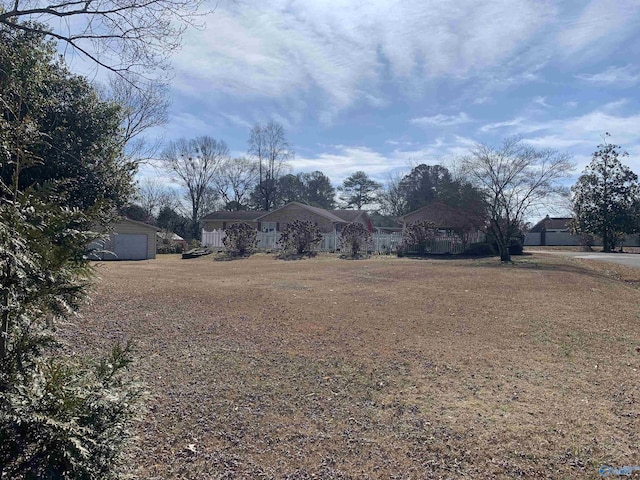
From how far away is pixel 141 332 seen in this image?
602cm

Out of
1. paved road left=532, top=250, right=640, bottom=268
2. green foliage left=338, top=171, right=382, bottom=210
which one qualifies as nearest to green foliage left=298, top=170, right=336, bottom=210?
green foliage left=338, top=171, right=382, bottom=210

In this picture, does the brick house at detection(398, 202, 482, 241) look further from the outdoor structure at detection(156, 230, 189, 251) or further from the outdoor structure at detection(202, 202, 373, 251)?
the outdoor structure at detection(156, 230, 189, 251)

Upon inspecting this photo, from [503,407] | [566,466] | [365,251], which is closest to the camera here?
[566,466]

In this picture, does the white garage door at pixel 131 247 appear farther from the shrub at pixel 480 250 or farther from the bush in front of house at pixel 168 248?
the shrub at pixel 480 250

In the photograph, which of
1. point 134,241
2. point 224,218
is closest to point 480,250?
point 134,241

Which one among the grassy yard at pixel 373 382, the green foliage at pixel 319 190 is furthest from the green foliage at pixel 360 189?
the grassy yard at pixel 373 382

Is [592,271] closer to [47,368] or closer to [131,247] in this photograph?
[47,368]

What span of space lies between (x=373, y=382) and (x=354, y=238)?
16.9 m

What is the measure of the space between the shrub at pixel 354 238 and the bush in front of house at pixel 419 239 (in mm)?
2832

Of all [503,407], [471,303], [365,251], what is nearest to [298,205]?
[365,251]

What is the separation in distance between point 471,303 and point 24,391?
27.1ft

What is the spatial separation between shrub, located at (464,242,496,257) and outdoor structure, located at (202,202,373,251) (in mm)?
6829

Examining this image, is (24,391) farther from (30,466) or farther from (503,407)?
(503,407)

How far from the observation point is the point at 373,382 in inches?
181
